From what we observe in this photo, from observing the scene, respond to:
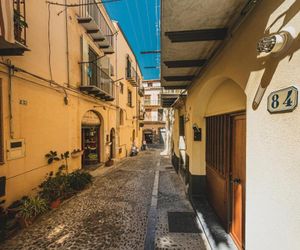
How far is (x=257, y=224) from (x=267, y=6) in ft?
7.28

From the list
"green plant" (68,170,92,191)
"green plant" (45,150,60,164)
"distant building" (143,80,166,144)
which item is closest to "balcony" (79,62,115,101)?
"green plant" (45,150,60,164)

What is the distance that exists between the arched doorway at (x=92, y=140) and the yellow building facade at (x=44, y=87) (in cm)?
6

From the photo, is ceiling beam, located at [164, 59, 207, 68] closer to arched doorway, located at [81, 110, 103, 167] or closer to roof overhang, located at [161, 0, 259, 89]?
roof overhang, located at [161, 0, 259, 89]

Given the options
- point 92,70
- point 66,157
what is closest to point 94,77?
point 92,70

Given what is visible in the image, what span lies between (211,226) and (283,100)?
124 inches

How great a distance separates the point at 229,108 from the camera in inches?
130

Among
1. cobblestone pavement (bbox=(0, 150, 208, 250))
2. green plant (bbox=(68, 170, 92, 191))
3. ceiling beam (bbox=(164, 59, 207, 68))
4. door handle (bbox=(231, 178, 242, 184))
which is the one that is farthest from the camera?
green plant (bbox=(68, 170, 92, 191))

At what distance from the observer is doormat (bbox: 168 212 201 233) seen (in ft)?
12.0

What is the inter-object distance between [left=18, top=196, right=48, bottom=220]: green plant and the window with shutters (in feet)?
14.2

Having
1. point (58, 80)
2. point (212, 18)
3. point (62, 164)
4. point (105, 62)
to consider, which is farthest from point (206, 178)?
point (105, 62)

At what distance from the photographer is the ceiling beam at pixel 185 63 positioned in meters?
3.79

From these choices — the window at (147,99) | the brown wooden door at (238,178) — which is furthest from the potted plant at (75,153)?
the window at (147,99)

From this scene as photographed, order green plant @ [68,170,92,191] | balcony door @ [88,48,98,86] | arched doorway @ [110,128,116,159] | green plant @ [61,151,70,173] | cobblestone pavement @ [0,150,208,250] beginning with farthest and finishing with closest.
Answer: arched doorway @ [110,128,116,159], balcony door @ [88,48,98,86], green plant @ [61,151,70,173], green plant @ [68,170,92,191], cobblestone pavement @ [0,150,208,250]

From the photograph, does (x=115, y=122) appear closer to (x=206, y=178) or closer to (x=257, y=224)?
(x=206, y=178)
